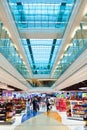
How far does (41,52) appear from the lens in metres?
28.2

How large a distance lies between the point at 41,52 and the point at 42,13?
12533 mm

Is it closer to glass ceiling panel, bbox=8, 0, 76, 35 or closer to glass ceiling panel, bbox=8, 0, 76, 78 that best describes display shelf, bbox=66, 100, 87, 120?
glass ceiling panel, bbox=8, 0, 76, 78

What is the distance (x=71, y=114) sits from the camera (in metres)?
19.2

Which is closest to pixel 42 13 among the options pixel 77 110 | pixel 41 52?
pixel 77 110

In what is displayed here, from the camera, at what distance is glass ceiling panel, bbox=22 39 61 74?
2206cm

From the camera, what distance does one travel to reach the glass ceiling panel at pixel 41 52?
22.1 m

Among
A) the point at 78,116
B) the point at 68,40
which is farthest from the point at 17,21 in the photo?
the point at 78,116

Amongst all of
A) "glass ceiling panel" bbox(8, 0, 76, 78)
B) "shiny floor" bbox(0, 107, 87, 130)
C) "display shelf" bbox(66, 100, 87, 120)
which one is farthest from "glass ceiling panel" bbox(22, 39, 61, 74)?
"shiny floor" bbox(0, 107, 87, 130)

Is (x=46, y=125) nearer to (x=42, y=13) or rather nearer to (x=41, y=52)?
(x=42, y=13)

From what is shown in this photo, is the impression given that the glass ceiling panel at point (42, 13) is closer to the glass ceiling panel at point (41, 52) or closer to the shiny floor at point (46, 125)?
the glass ceiling panel at point (41, 52)

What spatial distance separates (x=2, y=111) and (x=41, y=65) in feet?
69.7

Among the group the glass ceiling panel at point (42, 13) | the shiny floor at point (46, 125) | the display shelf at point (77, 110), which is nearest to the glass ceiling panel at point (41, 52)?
the glass ceiling panel at point (42, 13)

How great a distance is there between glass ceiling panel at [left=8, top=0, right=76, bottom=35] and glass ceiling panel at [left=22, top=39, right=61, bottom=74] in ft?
15.6

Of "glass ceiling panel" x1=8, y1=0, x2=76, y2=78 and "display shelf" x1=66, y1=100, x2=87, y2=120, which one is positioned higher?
"glass ceiling panel" x1=8, y1=0, x2=76, y2=78
